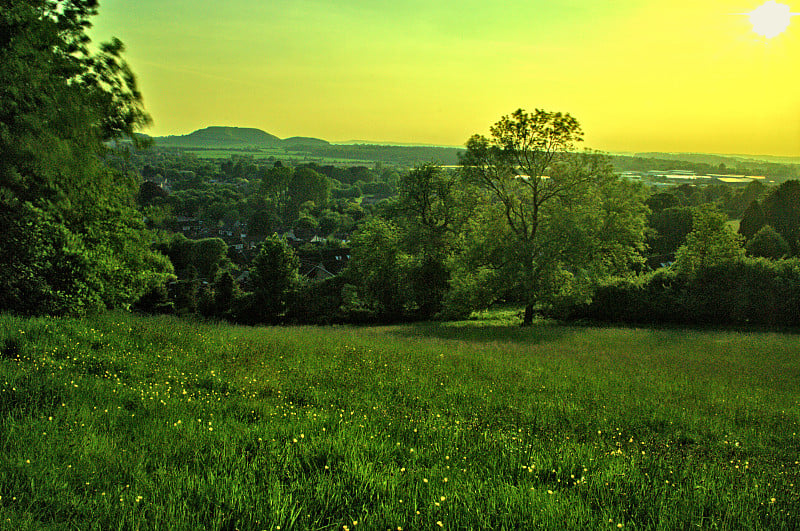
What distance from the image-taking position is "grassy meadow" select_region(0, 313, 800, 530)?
353 cm

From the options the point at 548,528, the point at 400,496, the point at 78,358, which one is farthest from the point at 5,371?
the point at 548,528

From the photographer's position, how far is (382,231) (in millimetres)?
35969

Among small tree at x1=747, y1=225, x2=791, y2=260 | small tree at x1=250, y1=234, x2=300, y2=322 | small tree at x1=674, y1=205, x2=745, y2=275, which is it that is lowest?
small tree at x1=250, y1=234, x2=300, y2=322

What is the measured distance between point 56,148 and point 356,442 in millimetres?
12730

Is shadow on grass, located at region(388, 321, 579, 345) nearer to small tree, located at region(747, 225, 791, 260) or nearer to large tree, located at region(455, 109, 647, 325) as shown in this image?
large tree, located at region(455, 109, 647, 325)

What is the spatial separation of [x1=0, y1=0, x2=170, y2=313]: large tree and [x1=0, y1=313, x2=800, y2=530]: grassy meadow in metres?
2.73

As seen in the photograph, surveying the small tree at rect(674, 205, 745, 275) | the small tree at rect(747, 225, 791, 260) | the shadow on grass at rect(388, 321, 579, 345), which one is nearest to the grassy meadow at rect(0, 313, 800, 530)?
the shadow on grass at rect(388, 321, 579, 345)

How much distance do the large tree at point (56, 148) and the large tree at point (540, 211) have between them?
56.2 ft

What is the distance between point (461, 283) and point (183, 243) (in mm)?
55530

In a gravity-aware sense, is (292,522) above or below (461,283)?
above

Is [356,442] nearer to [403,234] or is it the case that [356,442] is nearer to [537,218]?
[537,218]

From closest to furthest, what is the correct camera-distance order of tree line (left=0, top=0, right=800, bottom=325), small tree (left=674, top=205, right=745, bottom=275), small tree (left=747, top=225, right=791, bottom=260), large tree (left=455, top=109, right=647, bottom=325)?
tree line (left=0, top=0, right=800, bottom=325), large tree (left=455, top=109, right=647, bottom=325), small tree (left=674, top=205, right=745, bottom=275), small tree (left=747, top=225, right=791, bottom=260)

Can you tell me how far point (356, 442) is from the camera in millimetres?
4773

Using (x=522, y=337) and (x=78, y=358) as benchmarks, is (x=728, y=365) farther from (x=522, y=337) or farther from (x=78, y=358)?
(x=78, y=358)
